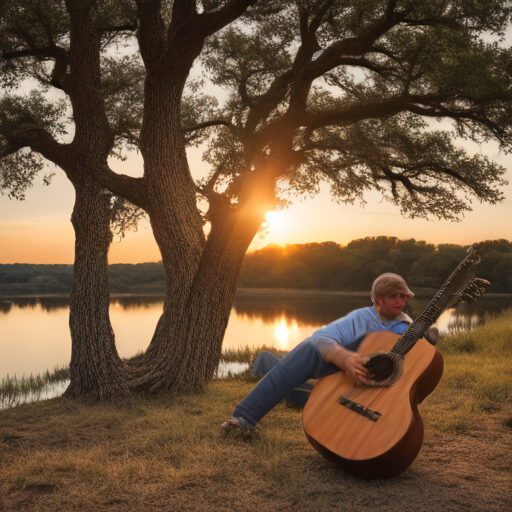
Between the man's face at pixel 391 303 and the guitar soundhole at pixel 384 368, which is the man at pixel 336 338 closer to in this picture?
the man's face at pixel 391 303

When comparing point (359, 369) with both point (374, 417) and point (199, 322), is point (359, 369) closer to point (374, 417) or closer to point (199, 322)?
point (374, 417)

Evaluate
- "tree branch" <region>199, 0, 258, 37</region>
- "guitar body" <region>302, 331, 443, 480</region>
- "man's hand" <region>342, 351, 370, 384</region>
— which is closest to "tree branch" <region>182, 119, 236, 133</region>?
"tree branch" <region>199, 0, 258, 37</region>

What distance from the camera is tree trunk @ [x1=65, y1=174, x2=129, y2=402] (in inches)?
233

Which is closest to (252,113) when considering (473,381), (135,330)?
(473,381)

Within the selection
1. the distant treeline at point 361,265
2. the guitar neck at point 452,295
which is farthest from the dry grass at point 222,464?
the distant treeline at point 361,265

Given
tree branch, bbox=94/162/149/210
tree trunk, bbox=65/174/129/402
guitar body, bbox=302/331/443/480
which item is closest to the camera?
guitar body, bbox=302/331/443/480

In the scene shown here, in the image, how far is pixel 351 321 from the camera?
11.7 ft

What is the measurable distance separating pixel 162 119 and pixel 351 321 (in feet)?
12.9

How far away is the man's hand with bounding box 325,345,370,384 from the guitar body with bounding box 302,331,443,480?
0.08 m

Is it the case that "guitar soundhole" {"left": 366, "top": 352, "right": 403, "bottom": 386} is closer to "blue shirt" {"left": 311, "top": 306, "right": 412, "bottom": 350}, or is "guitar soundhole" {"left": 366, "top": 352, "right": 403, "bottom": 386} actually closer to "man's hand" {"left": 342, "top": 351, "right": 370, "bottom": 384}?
"man's hand" {"left": 342, "top": 351, "right": 370, "bottom": 384}

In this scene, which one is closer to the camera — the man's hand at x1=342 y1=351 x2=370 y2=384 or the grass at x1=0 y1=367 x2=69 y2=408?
the man's hand at x1=342 y1=351 x2=370 y2=384

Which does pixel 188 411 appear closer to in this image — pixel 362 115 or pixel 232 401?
pixel 232 401

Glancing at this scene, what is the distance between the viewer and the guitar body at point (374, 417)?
286 cm

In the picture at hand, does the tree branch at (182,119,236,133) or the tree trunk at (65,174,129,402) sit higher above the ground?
the tree branch at (182,119,236,133)
